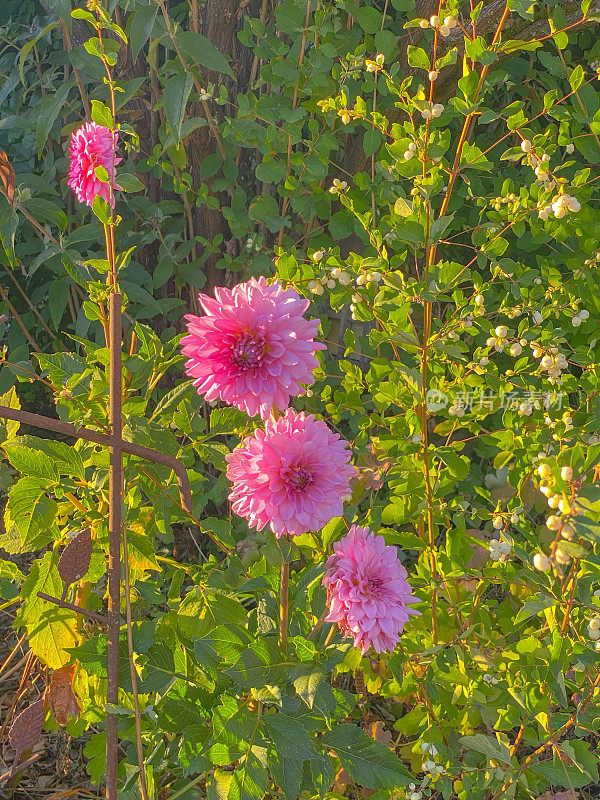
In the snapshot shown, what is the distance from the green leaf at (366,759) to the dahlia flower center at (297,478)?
14.6 inches

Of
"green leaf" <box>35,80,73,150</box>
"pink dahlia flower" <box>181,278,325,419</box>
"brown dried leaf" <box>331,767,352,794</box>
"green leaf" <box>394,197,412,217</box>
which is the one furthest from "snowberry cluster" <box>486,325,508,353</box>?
"green leaf" <box>35,80,73,150</box>

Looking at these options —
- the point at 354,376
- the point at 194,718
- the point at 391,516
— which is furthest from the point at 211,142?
the point at 194,718

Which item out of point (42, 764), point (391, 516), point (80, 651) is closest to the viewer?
point (80, 651)

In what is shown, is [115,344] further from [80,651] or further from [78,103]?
[78,103]

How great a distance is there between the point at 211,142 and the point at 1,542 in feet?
3.89

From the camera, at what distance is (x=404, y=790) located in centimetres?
106

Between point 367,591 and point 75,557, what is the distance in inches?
11.8

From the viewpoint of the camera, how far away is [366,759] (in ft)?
2.76

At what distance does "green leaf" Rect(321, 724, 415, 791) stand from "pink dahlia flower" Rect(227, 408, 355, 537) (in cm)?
34

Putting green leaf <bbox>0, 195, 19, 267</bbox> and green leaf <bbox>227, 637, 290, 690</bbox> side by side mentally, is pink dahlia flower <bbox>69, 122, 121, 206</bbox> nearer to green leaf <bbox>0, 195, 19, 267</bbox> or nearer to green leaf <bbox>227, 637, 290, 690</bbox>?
green leaf <bbox>0, 195, 19, 267</bbox>

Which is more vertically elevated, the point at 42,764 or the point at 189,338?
the point at 189,338

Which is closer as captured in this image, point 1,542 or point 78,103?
point 1,542

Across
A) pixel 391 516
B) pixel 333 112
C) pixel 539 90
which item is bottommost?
pixel 391 516

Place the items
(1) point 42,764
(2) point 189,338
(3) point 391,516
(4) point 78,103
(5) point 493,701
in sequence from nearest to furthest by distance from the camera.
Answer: (2) point 189,338 → (5) point 493,701 → (3) point 391,516 → (1) point 42,764 → (4) point 78,103
